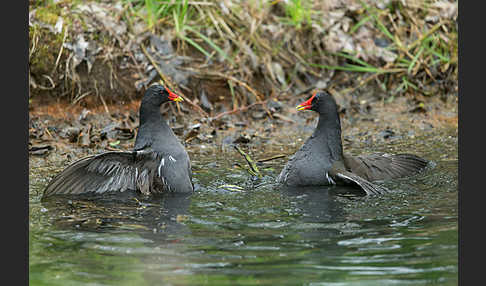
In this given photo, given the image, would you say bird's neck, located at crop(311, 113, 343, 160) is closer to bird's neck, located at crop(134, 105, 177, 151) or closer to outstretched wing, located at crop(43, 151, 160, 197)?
bird's neck, located at crop(134, 105, 177, 151)

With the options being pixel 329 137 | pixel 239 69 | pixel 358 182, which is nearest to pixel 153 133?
pixel 329 137

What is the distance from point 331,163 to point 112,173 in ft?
7.41

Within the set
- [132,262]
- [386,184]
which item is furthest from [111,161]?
[386,184]

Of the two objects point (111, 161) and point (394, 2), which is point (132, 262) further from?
point (394, 2)

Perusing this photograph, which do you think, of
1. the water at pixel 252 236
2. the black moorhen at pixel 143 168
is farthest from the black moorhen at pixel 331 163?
the black moorhen at pixel 143 168

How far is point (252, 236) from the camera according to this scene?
16.7ft

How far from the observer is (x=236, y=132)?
9.07 metres

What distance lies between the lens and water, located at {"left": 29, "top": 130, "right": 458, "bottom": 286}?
4.24m

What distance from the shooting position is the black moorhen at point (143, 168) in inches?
262

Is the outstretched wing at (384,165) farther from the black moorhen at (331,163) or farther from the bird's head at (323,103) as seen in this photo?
the bird's head at (323,103)

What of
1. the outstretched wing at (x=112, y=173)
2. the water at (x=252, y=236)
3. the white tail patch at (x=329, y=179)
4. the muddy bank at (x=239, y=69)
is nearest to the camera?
the water at (x=252, y=236)

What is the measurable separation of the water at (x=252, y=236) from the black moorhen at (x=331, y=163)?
0.18 metres

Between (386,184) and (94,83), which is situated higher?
(94,83)

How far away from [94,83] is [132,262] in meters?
5.24
